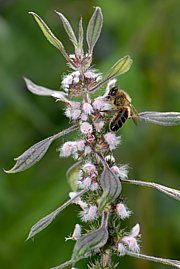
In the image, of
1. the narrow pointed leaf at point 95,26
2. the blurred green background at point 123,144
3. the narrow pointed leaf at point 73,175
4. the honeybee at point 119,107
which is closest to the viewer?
the narrow pointed leaf at point 95,26

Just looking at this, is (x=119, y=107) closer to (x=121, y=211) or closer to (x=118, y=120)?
(x=118, y=120)

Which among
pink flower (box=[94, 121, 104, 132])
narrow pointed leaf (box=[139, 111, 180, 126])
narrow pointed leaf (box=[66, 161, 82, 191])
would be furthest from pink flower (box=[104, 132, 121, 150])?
narrow pointed leaf (box=[66, 161, 82, 191])

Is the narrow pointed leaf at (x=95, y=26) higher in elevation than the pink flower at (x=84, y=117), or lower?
higher

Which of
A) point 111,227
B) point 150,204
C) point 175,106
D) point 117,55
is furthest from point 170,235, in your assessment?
point 111,227

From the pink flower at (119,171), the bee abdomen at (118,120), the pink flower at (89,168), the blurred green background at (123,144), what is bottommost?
the pink flower at (119,171)

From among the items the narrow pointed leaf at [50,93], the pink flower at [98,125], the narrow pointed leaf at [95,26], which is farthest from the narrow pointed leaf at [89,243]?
the narrow pointed leaf at [95,26]

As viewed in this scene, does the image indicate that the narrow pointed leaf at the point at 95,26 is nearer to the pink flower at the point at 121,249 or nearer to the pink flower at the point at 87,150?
the pink flower at the point at 87,150

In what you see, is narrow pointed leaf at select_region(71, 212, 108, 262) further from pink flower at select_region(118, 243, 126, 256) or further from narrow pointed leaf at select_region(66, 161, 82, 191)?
narrow pointed leaf at select_region(66, 161, 82, 191)
